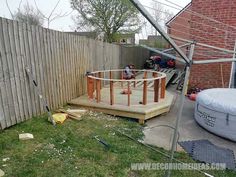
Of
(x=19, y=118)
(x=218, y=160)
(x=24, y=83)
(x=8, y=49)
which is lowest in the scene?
(x=218, y=160)

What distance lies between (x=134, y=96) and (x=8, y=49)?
364 cm

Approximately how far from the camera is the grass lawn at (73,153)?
10.2 ft

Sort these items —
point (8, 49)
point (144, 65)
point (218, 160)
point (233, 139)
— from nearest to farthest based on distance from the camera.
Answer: point (218, 160) < point (8, 49) < point (233, 139) < point (144, 65)

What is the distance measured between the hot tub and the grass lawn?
1.32 metres

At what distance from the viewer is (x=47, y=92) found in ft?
17.5

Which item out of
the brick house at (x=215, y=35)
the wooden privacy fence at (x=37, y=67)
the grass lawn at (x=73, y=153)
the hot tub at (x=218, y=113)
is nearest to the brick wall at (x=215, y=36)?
the brick house at (x=215, y=35)

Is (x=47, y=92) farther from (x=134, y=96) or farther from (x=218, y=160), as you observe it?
(x=218, y=160)

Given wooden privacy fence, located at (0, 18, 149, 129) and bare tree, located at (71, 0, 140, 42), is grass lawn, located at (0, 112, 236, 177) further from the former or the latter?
bare tree, located at (71, 0, 140, 42)

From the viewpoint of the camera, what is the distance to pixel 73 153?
3541 mm

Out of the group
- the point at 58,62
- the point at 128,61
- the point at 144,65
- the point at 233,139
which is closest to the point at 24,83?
the point at 58,62

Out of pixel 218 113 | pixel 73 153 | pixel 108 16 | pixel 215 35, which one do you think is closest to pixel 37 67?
pixel 73 153

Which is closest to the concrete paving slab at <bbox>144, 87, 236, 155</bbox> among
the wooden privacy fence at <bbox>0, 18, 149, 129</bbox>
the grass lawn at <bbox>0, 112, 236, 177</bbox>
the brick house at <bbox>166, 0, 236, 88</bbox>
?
the grass lawn at <bbox>0, 112, 236, 177</bbox>

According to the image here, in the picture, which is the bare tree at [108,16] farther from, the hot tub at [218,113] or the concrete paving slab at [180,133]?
the hot tub at [218,113]

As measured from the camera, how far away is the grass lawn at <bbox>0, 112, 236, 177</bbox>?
3.11 m
